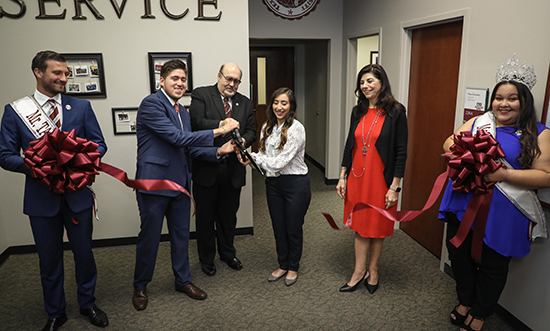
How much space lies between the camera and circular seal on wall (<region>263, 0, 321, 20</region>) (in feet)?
16.7

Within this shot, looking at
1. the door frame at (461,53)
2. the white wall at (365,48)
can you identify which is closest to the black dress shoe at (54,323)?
the door frame at (461,53)

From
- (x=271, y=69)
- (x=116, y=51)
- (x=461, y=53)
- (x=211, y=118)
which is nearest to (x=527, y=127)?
(x=461, y=53)

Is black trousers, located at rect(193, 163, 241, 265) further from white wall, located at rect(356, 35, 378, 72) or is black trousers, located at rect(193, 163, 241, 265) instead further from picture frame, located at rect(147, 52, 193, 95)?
white wall, located at rect(356, 35, 378, 72)

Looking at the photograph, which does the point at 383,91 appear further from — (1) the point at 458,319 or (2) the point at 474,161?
(1) the point at 458,319

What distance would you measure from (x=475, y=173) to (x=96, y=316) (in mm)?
2466

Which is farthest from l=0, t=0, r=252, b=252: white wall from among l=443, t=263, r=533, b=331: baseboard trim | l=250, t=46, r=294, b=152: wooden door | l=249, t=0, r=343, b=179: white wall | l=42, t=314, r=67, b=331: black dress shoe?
l=250, t=46, r=294, b=152: wooden door

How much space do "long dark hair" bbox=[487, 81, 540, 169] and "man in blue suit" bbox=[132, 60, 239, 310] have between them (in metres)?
1.71

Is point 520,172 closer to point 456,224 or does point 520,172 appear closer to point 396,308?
point 456,224

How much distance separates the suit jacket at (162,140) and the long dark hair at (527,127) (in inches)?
72.3

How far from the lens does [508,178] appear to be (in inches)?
83.8

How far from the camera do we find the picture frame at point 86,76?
3.42 meters

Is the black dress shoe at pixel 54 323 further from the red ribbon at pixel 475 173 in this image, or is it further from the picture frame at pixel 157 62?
the red ribbon at pixel 475 173

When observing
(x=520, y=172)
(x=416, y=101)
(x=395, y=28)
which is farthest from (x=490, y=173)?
(x=395, y=28)

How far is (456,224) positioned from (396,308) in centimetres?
75
